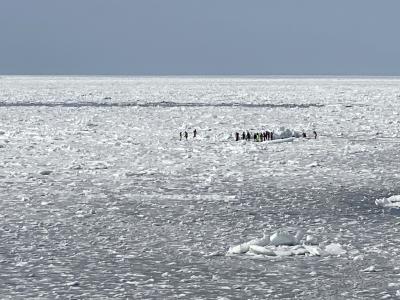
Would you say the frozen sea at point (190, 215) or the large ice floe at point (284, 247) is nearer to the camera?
the frozen sea at point (190, 215)

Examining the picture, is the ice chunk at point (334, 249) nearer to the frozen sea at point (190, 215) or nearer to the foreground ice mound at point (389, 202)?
the frozen sea at point (190, 215)

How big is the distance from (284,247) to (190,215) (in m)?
2.01

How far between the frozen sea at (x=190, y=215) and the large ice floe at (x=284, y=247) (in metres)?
0.12

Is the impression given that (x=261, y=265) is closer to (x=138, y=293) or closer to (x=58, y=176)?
(x=138, y=293)

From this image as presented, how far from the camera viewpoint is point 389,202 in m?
10.2

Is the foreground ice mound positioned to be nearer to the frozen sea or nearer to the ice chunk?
the frozen sea

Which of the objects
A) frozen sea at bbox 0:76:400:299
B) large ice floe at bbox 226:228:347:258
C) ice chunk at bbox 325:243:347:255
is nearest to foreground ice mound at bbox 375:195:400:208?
frozen sea at bbox 0:76:400:299

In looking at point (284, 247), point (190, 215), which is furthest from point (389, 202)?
point (284, 247)

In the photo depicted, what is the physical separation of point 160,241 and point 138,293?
194cm

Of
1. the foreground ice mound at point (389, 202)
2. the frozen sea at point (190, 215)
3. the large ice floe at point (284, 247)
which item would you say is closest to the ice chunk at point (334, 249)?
the large ice floe at point (284, 247)

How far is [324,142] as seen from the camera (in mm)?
18484

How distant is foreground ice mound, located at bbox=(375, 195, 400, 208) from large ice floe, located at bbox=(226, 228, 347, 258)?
2455 mm

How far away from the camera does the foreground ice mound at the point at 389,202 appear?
10.1 metres

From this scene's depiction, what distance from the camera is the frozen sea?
21.1 feet
